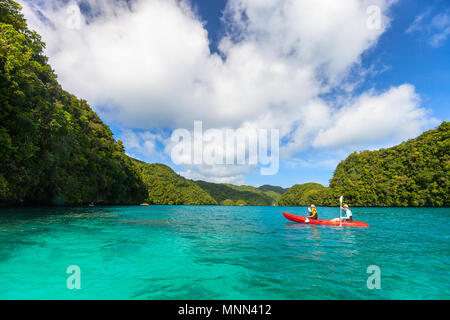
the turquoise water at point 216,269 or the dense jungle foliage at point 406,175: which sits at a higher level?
the dense jungle foliage at point 406,175

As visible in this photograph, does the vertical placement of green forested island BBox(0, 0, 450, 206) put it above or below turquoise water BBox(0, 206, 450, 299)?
above

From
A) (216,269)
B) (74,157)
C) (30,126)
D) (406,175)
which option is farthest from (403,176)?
(30,126)

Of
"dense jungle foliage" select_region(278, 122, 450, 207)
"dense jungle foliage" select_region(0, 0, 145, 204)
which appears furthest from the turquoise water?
"dense jungle foliage" select_region(278, 122, 450, 207)

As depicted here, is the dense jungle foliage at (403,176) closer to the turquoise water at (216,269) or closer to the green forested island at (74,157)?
the green forested island at (74,157)

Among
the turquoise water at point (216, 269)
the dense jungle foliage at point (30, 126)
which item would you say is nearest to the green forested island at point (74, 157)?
the dense jungle foliage at point (30, 126)

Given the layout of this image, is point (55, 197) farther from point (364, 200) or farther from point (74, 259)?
point (364, 200)

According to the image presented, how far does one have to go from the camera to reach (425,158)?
3543 inches

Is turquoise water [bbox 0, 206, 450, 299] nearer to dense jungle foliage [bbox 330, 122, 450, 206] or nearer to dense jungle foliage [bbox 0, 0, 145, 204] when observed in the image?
dense jungle foliage [bbox 0, 0, 145, 204]

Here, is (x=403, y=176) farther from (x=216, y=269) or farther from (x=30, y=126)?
(x=30, y=126)

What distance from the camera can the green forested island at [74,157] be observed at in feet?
78.1

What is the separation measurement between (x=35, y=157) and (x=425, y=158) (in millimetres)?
119824

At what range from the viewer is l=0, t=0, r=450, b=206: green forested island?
938 inches

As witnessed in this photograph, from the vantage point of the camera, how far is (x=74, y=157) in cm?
4416

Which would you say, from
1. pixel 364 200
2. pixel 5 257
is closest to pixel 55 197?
pixel 5 257
